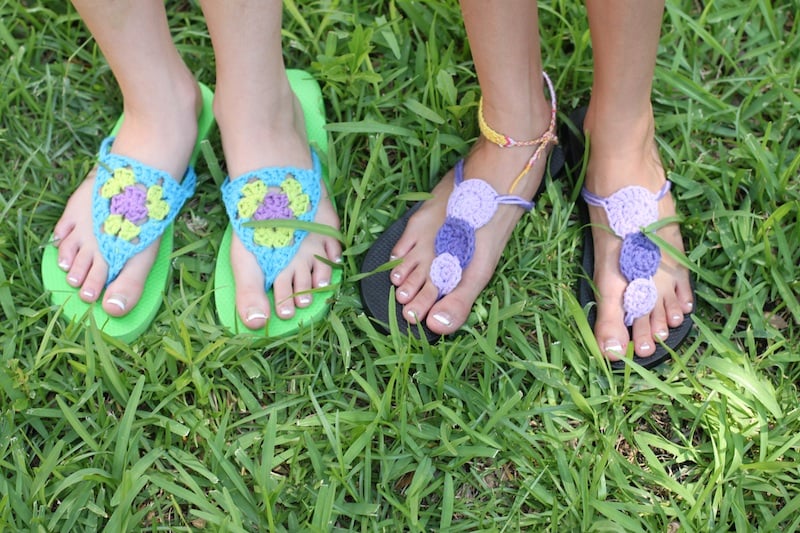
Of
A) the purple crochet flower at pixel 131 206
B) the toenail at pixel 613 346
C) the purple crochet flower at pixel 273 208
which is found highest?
the purple crochet flower at pixel 131 206

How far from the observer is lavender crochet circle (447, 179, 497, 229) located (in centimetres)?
152

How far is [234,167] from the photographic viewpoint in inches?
62.4

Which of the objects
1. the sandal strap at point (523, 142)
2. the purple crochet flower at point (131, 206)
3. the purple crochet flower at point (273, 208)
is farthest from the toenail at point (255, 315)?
the sandal strap at point (523, 142)

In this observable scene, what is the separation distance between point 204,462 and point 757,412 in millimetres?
1021

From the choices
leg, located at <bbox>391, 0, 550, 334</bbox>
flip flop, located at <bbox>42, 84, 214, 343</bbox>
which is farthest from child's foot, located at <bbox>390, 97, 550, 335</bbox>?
flip flop, located at <bbox>42, 84, 214, 343</bbox>

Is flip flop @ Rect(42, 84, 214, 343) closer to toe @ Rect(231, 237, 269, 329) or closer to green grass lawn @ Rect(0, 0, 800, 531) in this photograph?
green grass lawn @ Rect(0, 0, 800, 531)

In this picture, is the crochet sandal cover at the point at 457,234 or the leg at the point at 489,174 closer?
the leg at the point at 489,174

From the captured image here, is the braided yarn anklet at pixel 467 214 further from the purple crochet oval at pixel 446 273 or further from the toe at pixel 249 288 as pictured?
the toe at pixel 249 288

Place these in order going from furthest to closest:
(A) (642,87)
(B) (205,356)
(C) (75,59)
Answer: (C) (75,59)
(B) (205,356)
(A) (642,87)

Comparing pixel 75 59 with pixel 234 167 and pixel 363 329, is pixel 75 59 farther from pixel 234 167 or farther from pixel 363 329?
pixel 363 329

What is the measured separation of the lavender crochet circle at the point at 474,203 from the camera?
5.00 feet

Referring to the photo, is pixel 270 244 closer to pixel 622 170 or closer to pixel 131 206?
pixel 131 206

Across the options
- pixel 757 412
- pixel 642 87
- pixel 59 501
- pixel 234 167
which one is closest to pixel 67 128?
pixel 234 167

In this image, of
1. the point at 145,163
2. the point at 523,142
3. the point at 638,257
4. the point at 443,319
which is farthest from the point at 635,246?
the point at 145,163
